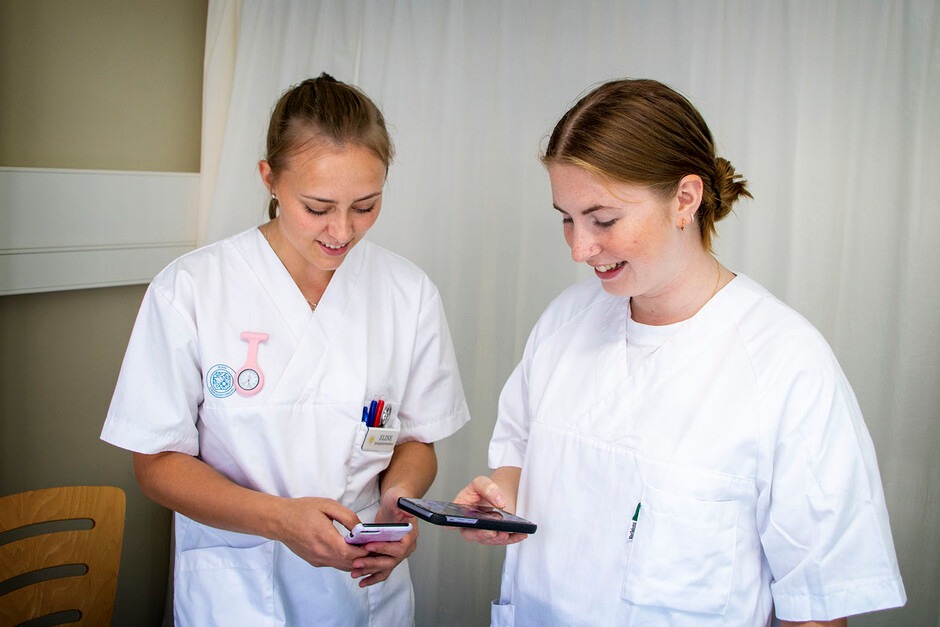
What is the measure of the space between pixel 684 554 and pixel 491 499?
0.35m

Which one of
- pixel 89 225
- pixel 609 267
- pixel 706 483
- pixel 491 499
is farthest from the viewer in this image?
pixel 89 225

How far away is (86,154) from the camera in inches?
86.3

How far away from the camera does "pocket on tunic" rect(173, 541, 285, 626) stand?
5.08ft

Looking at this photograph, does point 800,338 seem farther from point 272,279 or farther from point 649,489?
point 272,279

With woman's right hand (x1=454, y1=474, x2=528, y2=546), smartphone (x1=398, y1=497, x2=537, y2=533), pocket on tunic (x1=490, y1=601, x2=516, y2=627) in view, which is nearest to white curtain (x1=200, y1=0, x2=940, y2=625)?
woman's right hand (x1=454, y1=474, x2=528, y2=546)

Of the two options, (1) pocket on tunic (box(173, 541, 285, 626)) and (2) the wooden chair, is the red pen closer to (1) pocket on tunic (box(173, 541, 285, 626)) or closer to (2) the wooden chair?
(1) pocket on tunic (box(173, 541, 285, 626))

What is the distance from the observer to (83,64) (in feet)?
7.07

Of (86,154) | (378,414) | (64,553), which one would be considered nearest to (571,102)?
(378,414)

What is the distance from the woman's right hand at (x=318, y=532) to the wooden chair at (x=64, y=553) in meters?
0.62

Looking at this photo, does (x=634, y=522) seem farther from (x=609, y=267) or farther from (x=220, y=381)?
(x=220, y=381)

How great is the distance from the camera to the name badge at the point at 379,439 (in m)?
1.59

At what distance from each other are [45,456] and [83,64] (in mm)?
1025

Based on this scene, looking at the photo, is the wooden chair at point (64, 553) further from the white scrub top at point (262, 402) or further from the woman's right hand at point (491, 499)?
the woman's right hand at point (491, 499)

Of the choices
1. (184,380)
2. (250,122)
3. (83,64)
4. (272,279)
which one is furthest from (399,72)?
(184,380)
